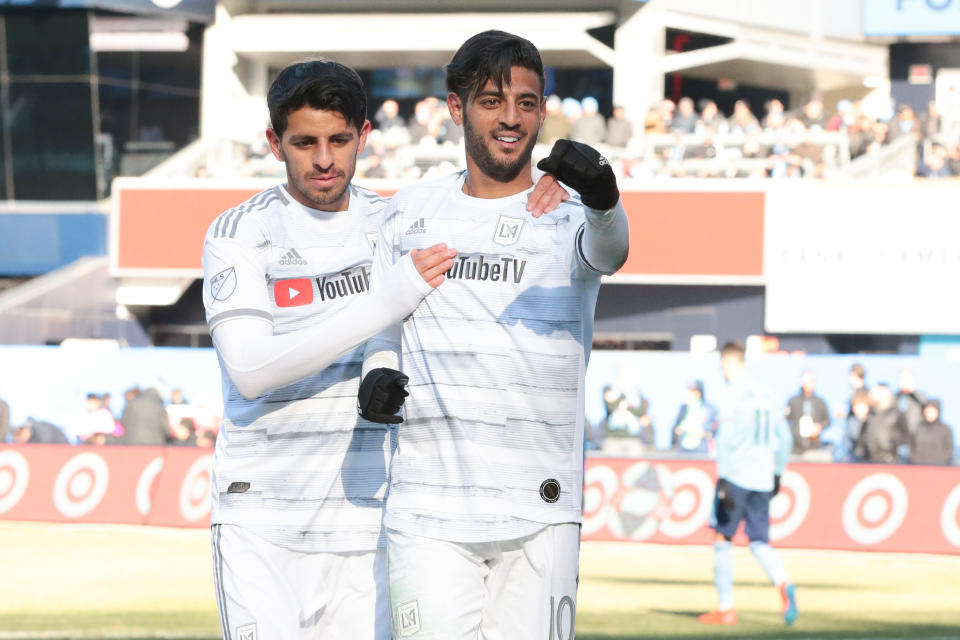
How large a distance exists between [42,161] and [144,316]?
409cm

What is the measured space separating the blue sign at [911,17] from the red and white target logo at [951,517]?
17486 mm

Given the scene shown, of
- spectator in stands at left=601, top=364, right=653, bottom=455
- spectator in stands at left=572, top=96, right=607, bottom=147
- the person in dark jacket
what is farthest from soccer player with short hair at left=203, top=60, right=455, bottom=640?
spectator in stands at left=572, top=96, right=607, bottom=147

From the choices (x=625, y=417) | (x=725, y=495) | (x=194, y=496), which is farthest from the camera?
(x=625, y=417)

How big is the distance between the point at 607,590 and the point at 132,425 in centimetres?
809

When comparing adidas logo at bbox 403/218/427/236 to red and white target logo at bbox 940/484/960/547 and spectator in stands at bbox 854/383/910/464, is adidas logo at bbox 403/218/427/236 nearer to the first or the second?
red and white target logo at bbox 940/484/960/547

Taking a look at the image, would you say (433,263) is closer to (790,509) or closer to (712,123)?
(790,509)

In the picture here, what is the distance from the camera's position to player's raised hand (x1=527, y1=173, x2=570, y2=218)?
4.39m

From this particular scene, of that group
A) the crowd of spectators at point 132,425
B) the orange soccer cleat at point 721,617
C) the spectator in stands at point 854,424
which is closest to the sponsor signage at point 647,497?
the crowd of spectators at point 132,425

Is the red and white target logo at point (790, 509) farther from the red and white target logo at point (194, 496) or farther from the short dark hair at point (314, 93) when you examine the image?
the short dark hair at point (314, 93)

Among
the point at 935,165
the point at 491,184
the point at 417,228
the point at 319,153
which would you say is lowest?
the point at 417,228

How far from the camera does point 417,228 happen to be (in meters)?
4.54

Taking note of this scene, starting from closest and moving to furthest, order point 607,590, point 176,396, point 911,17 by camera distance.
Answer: point 607,590
point 176,396
point 911,17

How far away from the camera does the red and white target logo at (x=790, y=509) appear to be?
50.5 feet

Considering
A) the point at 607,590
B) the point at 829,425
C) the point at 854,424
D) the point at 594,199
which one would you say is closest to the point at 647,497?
the point at 607,590
